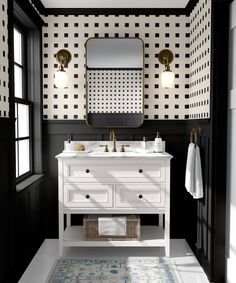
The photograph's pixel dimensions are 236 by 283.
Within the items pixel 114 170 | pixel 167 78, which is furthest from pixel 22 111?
pixel 167 78

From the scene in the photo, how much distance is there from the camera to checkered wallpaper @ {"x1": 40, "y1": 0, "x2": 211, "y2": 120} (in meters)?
4.15

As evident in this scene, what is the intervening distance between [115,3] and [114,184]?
190 centimetres

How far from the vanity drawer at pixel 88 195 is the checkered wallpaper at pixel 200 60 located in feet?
3.90

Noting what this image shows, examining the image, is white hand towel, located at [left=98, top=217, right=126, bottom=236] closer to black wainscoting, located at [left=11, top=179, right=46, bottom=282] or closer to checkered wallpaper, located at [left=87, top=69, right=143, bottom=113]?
black wainscoting, located at [left=11, top=179, right=46, bottom=282]

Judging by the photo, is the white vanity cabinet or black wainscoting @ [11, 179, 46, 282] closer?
black wainscoting @ [11, 179, 46, 282]

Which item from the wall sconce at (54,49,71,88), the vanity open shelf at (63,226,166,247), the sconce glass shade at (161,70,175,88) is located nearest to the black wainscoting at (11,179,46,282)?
the vanity open shelf at (63,226,166,247)

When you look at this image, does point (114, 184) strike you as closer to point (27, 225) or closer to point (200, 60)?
point (27, 225)

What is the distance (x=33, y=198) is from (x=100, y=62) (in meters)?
1.63

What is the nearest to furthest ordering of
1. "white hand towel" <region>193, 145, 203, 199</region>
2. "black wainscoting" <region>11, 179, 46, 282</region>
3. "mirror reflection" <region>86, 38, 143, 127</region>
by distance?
1. "black wainscoting" <region>11, 179, 46, 282</region>
2. "white hand towel" <region>193, 145, 203, 199</region>
3. "mirror reflection" <region>86, 38, 143, 127</region>

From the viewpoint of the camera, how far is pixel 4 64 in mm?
2789

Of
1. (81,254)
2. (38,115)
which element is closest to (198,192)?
(81,254)

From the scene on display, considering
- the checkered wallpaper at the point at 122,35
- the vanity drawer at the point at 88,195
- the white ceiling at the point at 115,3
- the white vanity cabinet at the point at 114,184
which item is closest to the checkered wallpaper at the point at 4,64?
the white vanity cabinet at the point at 114,184

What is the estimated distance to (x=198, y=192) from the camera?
3385mm

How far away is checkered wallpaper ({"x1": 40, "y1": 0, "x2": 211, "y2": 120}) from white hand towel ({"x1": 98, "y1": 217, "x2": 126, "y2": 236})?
4.05 ft
